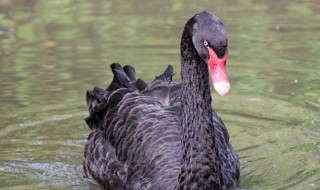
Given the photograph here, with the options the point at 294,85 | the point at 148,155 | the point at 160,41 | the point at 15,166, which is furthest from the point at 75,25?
the point at 148,155

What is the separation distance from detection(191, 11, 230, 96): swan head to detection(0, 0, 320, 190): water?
134cm

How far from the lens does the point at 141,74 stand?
8836mm

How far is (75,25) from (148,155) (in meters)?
5.62

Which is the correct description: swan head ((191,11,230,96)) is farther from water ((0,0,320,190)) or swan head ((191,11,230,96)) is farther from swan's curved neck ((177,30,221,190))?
water ((0,0,320,190))

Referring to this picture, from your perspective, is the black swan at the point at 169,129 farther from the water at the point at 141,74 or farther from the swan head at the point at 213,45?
the water at the point at 141,74

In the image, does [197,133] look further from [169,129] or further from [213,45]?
[213,45]

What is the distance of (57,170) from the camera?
21.3 ft

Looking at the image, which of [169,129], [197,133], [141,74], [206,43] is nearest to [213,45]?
[206,43]

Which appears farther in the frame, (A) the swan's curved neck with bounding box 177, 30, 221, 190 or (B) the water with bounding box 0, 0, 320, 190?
(B) the water with bounding box 0, 0, 320, 190

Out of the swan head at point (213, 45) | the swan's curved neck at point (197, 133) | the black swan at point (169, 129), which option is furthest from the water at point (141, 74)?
the swan head at point (213, 45)

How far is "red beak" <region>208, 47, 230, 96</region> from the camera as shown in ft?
15.5

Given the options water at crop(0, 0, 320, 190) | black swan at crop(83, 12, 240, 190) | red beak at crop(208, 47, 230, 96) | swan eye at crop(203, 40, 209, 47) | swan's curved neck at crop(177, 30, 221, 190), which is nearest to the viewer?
red beak at crop(208, 47, 230, 96)

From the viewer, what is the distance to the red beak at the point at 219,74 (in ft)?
15.5

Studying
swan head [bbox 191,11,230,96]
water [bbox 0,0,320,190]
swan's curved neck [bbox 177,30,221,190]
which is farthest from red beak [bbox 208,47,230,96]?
water [bbox 0,0,320,190]
